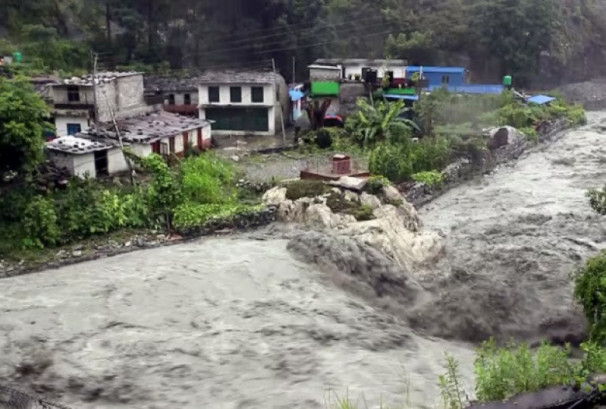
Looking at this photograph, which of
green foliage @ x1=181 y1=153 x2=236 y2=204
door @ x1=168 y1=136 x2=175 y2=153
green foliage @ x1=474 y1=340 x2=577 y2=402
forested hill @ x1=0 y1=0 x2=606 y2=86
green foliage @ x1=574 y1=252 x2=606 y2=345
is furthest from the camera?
forested hill @ x1=0 y1=0 x2=606 y2=86

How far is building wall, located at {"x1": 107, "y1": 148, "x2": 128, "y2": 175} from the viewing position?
92.0 ft

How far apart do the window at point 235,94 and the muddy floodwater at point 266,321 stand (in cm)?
1638

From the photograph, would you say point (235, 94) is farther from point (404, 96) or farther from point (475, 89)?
point (475, 89)

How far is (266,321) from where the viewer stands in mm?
17344

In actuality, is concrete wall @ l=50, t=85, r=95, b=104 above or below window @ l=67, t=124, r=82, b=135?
above

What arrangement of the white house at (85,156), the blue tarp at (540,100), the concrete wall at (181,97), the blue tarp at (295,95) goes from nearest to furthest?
the white house at (85,156) < the concrete wall at (181,97) < the blue tarp at (295,95) < the blue tarp at (540,100)

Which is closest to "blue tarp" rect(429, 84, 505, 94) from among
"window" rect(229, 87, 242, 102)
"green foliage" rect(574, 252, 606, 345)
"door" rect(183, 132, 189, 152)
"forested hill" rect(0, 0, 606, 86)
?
"forested hill" rect(0, 0, 606, 86)

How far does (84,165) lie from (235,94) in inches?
532

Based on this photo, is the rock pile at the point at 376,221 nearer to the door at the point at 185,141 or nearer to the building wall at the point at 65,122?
the door at the point at 185,141

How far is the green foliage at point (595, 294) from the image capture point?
12.0m

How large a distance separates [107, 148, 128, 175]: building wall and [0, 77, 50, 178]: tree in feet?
15.8

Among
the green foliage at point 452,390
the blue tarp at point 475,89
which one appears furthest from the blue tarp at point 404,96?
the green foliage at point 452,390

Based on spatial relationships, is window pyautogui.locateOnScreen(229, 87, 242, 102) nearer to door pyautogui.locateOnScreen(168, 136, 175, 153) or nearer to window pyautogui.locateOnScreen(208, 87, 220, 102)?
window pyautogui.locateOnScreen(208, 87, 220, 102)

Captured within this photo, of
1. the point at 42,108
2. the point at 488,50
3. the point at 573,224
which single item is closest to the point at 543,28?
the point at 488,50
